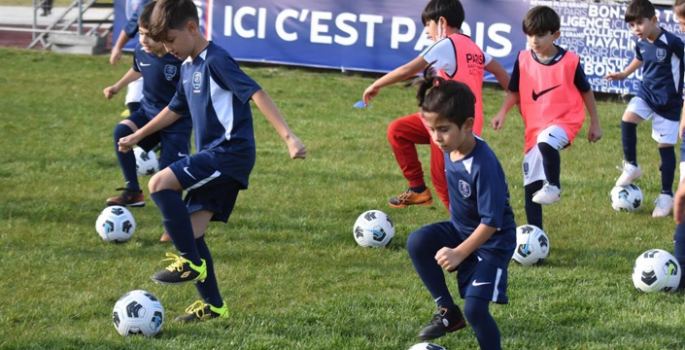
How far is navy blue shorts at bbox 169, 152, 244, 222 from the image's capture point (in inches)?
215

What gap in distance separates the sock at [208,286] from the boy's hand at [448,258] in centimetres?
158

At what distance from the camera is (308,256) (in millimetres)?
7055

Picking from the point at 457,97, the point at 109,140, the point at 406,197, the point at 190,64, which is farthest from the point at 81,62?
the point at 457,97

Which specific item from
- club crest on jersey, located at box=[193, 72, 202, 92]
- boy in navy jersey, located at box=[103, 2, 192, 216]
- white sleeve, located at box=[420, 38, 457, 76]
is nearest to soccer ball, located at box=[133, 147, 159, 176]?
boy in navy jersey, located at box=[103, 2, 192, 216]

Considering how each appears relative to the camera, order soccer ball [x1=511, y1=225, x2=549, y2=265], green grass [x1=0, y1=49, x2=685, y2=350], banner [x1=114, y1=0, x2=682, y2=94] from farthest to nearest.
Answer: banner [x1=114, y1=0, x2=682, y2=94] < soccer ball [x1=511, y1=225, x2=549, y2=265] < green grass [x1=0, y1=49, x2=685, y2=350]

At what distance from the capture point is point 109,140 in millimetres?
11430

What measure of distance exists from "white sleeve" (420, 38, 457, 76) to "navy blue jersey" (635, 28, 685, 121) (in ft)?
9.06

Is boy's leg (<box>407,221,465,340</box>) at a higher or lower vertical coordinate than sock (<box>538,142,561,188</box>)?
higher

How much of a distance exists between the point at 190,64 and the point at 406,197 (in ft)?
9.36

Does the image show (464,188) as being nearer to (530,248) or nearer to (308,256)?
(530,248)

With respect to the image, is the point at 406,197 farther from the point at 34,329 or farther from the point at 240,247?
the point at 34,329

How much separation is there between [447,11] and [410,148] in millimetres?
1205

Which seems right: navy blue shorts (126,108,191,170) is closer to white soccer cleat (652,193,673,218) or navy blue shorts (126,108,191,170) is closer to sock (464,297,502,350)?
sock (464,297,502,350)

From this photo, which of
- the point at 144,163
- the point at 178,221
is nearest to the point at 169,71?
the point at 144,163
